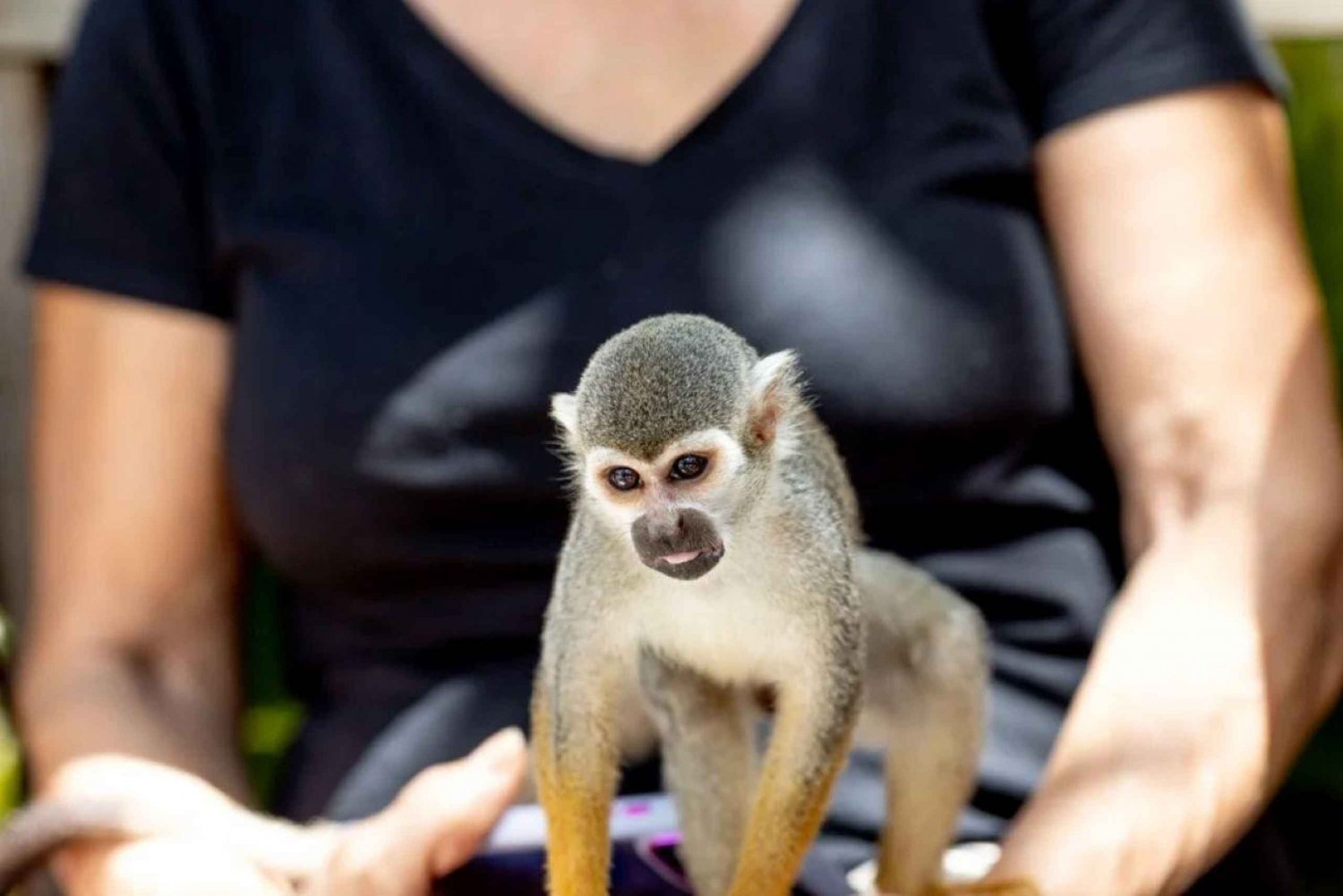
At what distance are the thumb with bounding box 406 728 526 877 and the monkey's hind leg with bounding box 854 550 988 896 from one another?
0.70 ft

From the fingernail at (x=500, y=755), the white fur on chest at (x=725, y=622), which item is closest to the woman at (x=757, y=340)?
the fingernail at (x=500, y=755)

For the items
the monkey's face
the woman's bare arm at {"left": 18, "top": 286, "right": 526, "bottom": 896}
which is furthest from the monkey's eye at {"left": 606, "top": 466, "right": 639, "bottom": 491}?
the woman's bare arm at {"left": 18, "top": 286, "right": 526, "bottom": 896}

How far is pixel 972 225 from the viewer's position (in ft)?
3.30

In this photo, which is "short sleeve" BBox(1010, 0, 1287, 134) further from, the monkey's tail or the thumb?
the monkey's tail

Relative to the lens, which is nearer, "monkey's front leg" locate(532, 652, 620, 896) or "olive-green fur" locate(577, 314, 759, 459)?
"olive-green fur" locate(577, 314, 759, 459)

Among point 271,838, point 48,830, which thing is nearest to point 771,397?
point 271,838

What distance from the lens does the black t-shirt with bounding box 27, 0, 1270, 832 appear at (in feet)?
2.91

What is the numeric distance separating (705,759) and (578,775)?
120 mm

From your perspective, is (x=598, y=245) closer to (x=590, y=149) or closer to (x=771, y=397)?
(x=590, y=149)

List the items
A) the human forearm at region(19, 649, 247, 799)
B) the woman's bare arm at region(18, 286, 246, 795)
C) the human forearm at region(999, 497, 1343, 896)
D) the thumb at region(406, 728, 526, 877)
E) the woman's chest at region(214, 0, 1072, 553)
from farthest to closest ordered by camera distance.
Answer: the woman's bare arm at region(18, 286, 246, 795) → the human forearm at region(19, 649, 247, 799) → the human forearm at region(999, 497, 1343, 896) → the woman's chest at region(214, 0, 1072, 553) → the thumb at region(406, 728, 526, 877)

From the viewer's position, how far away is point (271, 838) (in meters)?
1.00

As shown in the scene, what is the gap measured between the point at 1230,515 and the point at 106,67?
1.23 meters

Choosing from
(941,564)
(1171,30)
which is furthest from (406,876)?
(1171,30)

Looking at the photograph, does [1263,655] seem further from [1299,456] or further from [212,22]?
[212,22]
